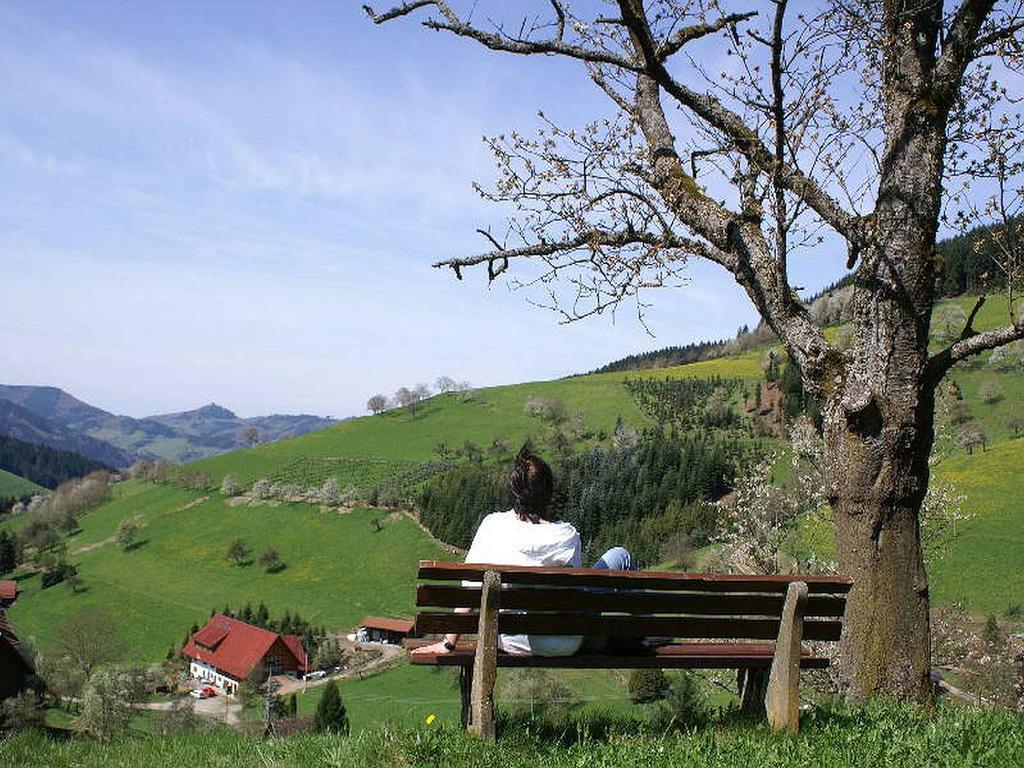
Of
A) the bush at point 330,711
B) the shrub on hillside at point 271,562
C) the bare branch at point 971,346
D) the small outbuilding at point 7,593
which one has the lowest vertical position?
the shrub on hillside at point 271,562

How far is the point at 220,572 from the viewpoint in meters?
104

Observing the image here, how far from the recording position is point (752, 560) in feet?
81.0

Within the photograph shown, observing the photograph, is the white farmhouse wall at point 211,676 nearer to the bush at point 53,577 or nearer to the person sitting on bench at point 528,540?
the bush at point 53,577

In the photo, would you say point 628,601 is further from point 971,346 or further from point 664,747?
point 971,346

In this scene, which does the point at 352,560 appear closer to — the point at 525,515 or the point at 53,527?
the point at 53,527

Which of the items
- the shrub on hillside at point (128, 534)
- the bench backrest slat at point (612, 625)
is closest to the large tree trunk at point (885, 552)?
the bench backrest slat at point (612, 625)

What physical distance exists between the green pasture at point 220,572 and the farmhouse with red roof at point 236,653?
17.9ft

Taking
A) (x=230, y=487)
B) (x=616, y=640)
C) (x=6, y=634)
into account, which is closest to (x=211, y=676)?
(x=230, y=487)

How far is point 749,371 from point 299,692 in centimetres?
11051

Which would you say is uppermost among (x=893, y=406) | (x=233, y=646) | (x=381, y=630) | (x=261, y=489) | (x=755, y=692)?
(x=893, y=406)

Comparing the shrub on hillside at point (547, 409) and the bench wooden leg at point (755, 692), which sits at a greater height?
the shrub on hillside at point (547, 409)

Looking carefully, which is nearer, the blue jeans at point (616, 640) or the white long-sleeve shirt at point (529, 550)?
the white long-sleeve shirt at point (529, 550)

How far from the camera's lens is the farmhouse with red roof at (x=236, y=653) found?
76562mm

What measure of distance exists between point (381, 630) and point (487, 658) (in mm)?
81362
